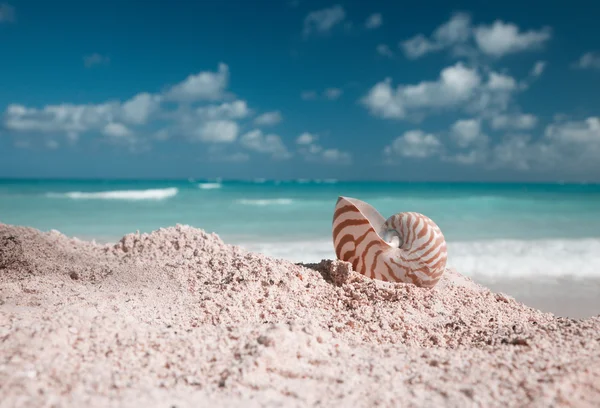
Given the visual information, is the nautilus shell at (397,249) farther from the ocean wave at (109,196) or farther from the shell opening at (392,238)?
A: the ocean wave at (109,196)

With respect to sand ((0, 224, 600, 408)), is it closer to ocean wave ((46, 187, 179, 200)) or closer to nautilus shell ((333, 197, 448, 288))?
nautilus shell ((333, 197, 448, 288))

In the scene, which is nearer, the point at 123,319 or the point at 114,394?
the point at 114,394

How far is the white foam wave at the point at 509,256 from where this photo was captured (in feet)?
22.7

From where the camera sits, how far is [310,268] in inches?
184

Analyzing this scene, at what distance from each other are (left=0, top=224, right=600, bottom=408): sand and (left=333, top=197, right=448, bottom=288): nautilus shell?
0.23 m

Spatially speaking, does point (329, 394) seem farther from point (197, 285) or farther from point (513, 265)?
point (513, 265)

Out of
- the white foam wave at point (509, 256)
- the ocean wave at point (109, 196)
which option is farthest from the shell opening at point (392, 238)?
the ocean wave at point (109, 196)

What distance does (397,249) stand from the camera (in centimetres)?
446

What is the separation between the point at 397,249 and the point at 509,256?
4.74 metres

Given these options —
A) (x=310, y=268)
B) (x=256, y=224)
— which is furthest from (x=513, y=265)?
(x=256, y=224)

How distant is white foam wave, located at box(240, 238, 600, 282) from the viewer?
22.7ft

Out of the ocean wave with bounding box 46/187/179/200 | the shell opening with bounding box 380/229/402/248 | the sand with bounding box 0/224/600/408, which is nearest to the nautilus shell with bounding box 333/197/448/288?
the shell opening with bounding box 380/229/402/248

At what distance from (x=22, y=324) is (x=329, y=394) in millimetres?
1926

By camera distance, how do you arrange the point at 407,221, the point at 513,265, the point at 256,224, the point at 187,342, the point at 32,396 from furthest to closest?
the point at 256,224, the point at 513,265, the point at 407,221, the point at 187,342, the point at 32,396
